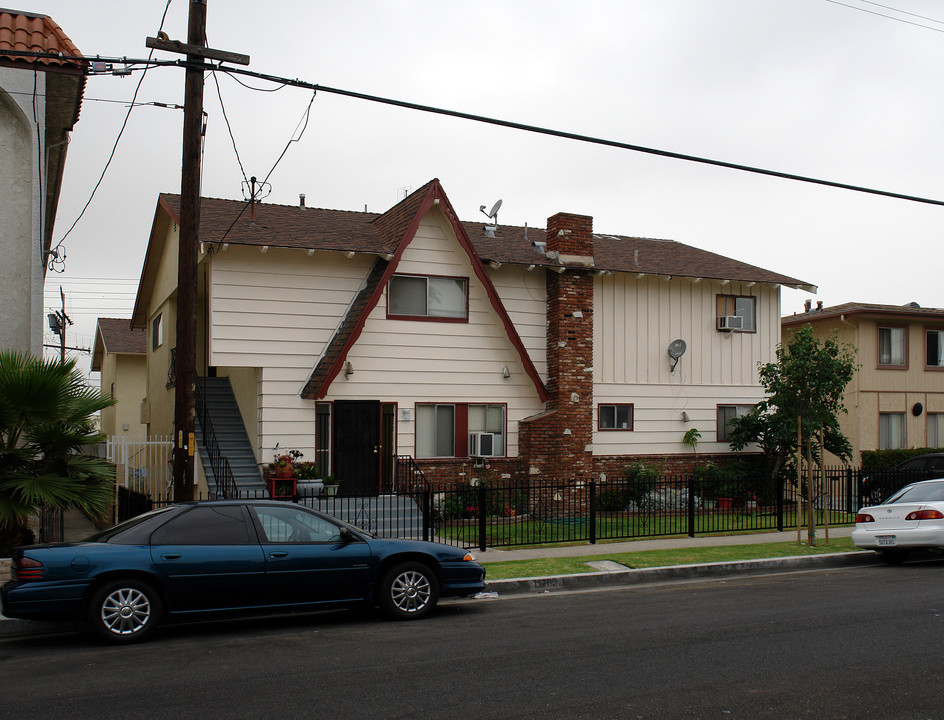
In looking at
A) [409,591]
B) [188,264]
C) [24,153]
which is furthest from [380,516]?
[24,153]

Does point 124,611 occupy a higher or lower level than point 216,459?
lower

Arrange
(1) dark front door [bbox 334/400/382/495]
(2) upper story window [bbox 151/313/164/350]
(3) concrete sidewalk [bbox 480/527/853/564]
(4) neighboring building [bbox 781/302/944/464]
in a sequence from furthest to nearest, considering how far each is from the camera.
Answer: (4) neighboring building [bbox 781/302/944/464] < (2) upper story window [bbox 151/313/164/350] < (1) dark front door [bbox 334/400/382/495] < (3) concrete sidewalk [bbox 480/527/853/564]

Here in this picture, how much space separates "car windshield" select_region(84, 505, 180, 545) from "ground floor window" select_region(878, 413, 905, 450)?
25.2 meters

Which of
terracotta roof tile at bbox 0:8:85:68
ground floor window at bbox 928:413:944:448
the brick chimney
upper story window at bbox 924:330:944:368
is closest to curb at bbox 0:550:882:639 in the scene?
the brick chimney

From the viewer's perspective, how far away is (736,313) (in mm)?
24359

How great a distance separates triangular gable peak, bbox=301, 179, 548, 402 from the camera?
18641 mm

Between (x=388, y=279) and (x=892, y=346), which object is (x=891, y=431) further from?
Answer: (x=388, y=279)

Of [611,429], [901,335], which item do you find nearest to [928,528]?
[611,429]

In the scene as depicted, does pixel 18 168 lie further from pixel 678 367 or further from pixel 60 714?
pixel 678 367

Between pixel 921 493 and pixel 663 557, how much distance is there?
4.26 meters

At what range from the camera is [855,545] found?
15055 millimetres

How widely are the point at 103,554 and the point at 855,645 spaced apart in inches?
287

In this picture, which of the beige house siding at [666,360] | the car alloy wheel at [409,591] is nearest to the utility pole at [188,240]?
the car alloy wheel at [409,591]

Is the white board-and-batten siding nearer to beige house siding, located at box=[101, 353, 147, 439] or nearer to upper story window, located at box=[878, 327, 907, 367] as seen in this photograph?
upper story window, located at box=[878, 327, 907, 367]
